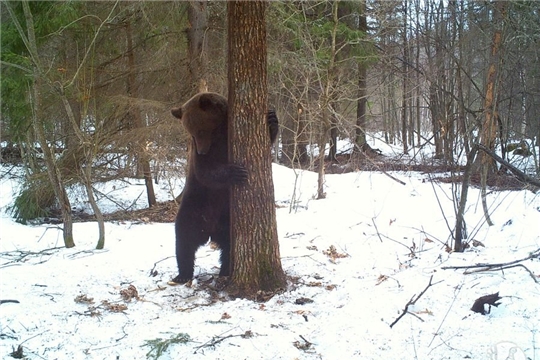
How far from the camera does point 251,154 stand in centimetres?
437

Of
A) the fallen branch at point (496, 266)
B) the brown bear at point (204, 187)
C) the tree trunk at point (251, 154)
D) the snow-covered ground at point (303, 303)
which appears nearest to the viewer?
the snow-covered ground at point (303, 303)

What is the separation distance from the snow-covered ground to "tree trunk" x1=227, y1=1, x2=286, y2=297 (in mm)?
332

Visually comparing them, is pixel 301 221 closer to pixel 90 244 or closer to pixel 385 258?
pixel 385 258

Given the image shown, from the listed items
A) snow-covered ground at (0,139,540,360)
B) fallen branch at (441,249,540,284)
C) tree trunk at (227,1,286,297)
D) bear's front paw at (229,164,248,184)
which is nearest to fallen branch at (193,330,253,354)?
snow-covered ground at (0,139,540,360)

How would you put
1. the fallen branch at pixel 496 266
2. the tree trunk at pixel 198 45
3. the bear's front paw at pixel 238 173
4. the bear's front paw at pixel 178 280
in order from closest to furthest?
the fallen branch at pixel 496 266
the bear's front paw at pixel 238 173
the bear's front paw at pixel 178 280
the tree trunk at pixel 198 45

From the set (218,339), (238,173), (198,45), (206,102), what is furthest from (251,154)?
(198,45)

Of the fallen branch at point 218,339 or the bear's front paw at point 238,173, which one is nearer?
the fallen branch at point 218,339

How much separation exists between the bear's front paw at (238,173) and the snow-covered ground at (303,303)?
1178 millimetres

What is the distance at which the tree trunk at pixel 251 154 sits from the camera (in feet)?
13.9

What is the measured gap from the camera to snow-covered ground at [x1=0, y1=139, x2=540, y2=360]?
3.25 metres

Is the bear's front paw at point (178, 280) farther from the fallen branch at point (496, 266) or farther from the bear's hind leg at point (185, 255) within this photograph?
the fallen branch at point (496, 266)

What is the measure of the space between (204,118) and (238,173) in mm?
926

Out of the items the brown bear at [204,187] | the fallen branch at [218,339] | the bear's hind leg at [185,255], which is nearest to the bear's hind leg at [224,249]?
the brown bear at [204,187]

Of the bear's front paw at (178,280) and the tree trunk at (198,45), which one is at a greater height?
the tree trunk at (198,45)
